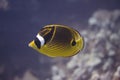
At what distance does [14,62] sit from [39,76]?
2.47 feet

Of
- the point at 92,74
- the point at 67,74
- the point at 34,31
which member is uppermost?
the point at 34,31

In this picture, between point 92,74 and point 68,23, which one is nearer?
point 92,74

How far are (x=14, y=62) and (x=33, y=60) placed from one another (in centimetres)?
51

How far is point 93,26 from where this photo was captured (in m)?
6.76

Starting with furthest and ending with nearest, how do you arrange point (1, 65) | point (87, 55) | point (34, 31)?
point (34, 31), point (1, 65), point (87, 55)

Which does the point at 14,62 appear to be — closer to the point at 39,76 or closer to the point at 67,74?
the point at 39,76

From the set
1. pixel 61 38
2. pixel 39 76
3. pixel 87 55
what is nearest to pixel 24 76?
pixel 39 76

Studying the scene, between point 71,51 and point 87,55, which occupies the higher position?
point 87,55

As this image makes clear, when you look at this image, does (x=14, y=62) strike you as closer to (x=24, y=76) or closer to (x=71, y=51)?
(x=24, y=76)

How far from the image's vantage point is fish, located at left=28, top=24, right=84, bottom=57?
2.14 metres

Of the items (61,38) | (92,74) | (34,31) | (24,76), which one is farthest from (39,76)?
(61,38)

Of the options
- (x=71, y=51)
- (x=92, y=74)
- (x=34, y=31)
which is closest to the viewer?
(x=71, y=51)

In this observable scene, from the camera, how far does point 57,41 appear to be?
2.18 metres

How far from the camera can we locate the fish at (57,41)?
2.14 meters
